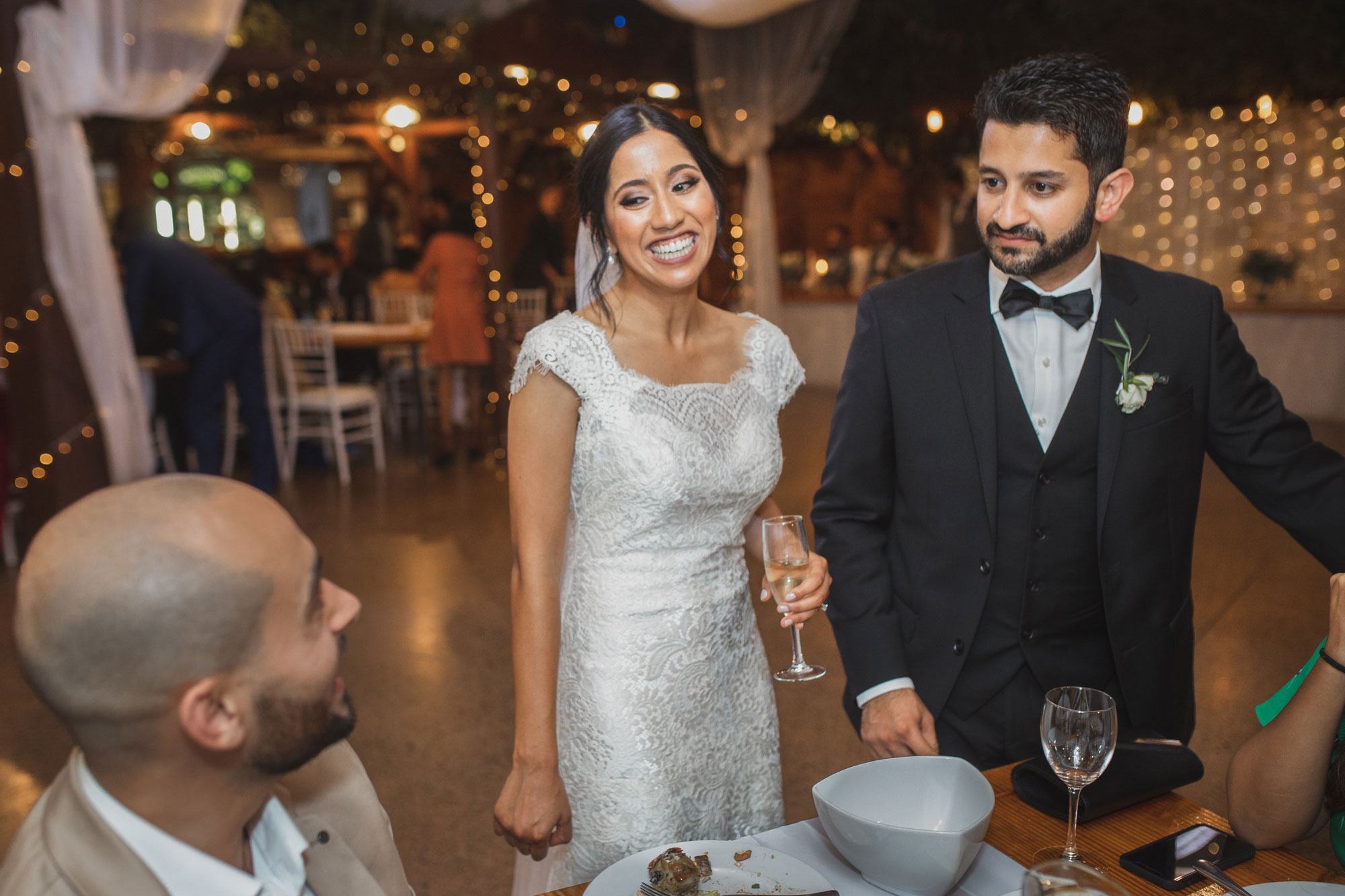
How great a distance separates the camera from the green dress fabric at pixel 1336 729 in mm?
1390

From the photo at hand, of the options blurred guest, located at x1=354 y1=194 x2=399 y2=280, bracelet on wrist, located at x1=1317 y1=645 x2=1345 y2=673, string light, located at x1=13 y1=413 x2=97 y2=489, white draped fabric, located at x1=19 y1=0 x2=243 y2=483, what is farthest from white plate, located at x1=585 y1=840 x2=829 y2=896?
blurred guest, located at x1=354 y1=194 x2=399 y2=280

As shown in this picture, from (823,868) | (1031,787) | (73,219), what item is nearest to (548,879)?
(823,868)

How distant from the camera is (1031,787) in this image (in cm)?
141

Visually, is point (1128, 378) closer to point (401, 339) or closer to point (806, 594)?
point (806, 594)

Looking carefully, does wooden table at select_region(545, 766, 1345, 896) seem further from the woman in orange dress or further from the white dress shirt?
the woman in orange dress

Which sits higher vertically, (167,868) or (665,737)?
(167,868)

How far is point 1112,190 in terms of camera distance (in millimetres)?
1659

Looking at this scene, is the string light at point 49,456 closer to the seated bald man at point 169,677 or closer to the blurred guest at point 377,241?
the blurred guest at point 377,241

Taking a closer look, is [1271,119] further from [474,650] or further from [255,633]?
[255,633]

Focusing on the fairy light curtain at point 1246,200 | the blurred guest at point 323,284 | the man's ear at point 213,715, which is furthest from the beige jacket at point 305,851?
the fairy light curtain at point 1246,200

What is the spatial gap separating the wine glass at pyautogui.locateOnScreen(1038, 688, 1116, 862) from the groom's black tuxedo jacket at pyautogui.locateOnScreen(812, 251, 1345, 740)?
49 cm

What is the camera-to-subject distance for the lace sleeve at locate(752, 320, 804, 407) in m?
1.88

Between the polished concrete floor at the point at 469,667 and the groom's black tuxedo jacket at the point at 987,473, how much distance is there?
1.71 feet

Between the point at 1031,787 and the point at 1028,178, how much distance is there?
93 centimetres
